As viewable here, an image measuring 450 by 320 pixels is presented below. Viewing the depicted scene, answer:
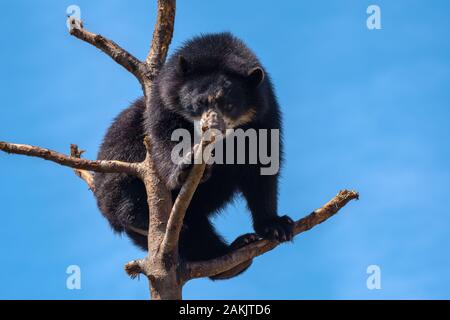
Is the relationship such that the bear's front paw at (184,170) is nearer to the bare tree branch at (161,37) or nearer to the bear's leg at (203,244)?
the bear's leg at (203,244)

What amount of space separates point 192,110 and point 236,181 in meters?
1.68

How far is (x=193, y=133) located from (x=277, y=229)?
1914mm

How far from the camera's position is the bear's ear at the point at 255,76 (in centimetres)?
1271

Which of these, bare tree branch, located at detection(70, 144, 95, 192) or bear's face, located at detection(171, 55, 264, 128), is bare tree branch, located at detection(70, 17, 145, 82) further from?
bare tree branch, located at detection(70, 144, 95, 192)

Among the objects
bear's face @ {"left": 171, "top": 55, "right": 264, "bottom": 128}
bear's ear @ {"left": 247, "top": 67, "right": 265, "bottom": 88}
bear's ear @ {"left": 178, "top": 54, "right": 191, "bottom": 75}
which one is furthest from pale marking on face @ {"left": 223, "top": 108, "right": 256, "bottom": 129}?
bear's ear @ {"left": 178, "top": 54, "right": 191, "bottom": 75}

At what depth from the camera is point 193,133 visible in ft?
42.2

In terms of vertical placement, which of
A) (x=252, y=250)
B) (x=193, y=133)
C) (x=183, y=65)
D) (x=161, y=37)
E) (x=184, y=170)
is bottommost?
(x=252, y=250)

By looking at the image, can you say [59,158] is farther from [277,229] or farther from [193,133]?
[277,229]

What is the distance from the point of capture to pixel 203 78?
1262cm

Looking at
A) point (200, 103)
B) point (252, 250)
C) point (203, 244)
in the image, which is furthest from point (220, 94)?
point (203, 244)
